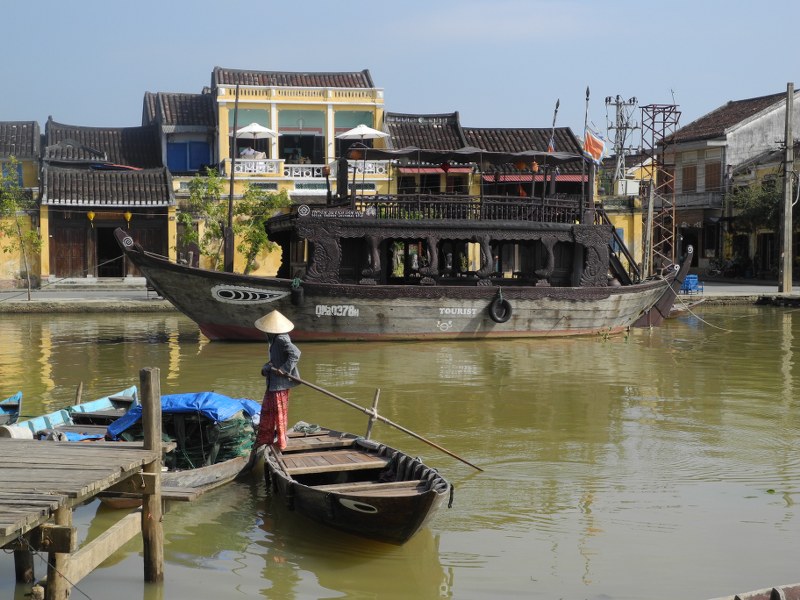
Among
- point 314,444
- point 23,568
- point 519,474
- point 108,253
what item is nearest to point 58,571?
point 23,568

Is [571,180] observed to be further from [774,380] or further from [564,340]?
[774,380]

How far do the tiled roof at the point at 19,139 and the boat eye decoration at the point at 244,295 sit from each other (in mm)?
15006

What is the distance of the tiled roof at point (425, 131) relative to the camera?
32062mm

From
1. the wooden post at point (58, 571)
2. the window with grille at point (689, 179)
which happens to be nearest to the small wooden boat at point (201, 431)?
the wooden post at point (58, 571)

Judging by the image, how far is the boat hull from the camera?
1791 centimetres

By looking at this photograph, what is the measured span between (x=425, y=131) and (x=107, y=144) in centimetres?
1065

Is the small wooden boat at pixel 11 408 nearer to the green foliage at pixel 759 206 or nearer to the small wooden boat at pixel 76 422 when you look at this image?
the small wooden boat at pixel 76 422

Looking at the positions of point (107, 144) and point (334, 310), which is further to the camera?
point (107, 144)

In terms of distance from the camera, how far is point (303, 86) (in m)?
32.1

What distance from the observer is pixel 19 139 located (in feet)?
102

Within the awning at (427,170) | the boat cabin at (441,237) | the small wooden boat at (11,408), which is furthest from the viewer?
the awning at (427,170)

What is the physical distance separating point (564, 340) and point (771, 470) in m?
10.7

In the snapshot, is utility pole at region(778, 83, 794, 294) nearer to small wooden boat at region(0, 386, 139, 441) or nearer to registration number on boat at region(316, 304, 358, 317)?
registration number on boat at region(316, 304, 358, 317)

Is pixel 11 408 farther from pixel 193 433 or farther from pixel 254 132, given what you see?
pixel 254 132
